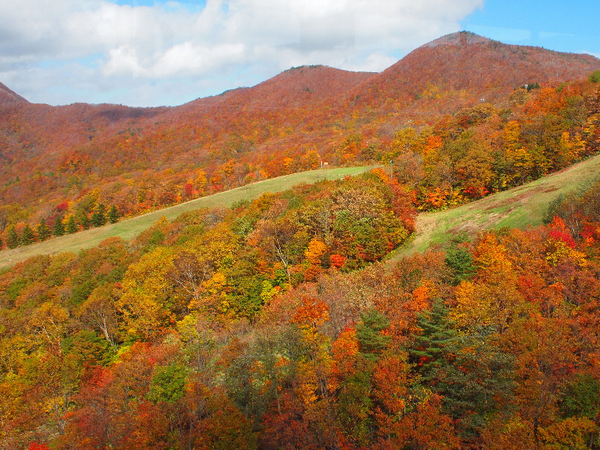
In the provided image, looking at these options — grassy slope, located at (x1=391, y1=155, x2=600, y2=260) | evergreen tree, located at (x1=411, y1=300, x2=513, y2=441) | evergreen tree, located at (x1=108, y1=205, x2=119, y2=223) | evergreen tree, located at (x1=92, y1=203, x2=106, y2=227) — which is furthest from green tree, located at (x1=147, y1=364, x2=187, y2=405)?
evergreen tree, located at (x1=92, y1=203, x2=106, y2=227)

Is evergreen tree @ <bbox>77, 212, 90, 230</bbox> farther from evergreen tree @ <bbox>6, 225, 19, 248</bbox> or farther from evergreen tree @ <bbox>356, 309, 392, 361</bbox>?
evergreen tree @ <bbox>356, 309, 392, 361</bbox>

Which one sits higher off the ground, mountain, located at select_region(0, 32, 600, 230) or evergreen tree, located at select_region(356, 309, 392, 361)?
mountain, located at select_region(0, 32, 600, 230)

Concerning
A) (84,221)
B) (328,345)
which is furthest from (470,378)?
(84,221)

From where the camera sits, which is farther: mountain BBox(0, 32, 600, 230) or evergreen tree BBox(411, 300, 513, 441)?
mountain BBox(0, 32, 600, 230)

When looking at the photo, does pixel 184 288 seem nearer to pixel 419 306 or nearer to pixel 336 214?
pixel 336 214

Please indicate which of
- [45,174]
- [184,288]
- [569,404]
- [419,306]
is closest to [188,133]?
[45,174]

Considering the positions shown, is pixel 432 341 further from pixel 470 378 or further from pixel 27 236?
pixel 27 236
